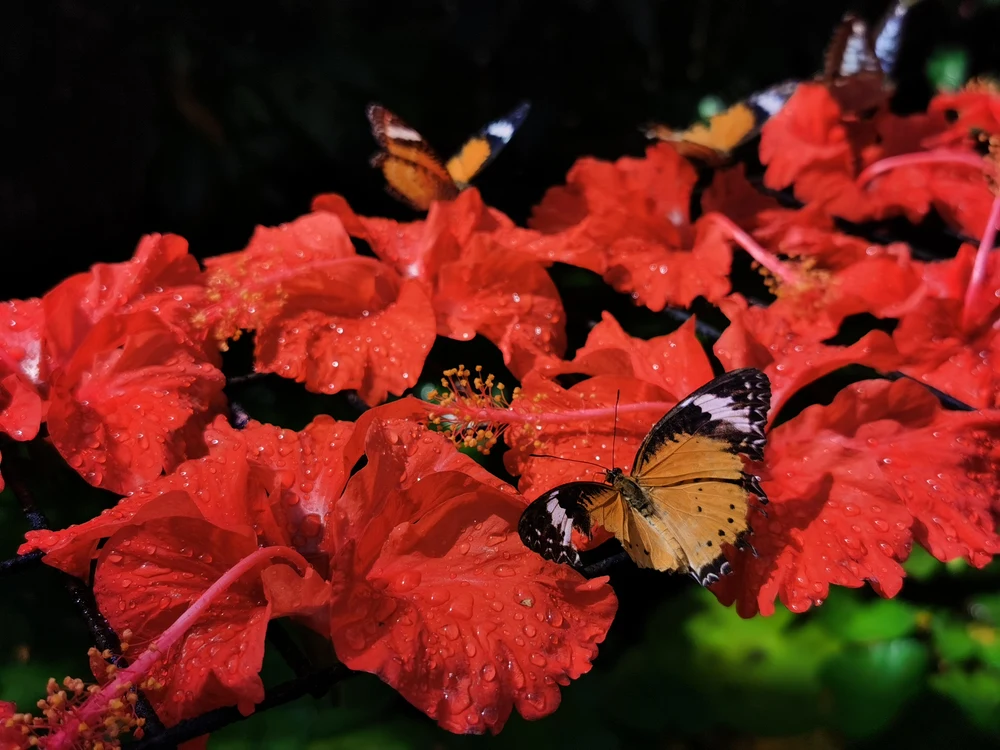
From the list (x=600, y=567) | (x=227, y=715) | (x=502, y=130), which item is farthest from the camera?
(x=502, y=130)

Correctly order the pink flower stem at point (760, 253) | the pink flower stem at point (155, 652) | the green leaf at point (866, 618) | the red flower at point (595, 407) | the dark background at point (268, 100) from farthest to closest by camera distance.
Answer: the dark background at point (268, 100) < the green leaf at point (866, 618) < the pink flower stem at point (760, 253) < the red flower at point (595, 407) < the pink flower stem at point (155, 652)

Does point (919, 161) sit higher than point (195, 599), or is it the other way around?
point (919, 161)

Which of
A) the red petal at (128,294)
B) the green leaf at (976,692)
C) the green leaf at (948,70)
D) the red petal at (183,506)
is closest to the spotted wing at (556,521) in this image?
the red petal at (183,506)

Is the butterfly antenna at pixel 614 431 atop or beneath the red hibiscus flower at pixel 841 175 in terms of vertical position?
beneath

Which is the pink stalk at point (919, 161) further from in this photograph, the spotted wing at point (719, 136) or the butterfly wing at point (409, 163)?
the butterfly wing at point (409, 163)

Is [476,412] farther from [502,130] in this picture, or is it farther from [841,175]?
[841,175]

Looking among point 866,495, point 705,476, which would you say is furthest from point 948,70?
point 705,476

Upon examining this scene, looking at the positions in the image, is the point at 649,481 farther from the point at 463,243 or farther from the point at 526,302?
the point at 463,243

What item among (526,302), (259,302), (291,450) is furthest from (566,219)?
(291,450)
